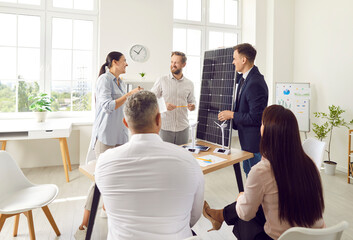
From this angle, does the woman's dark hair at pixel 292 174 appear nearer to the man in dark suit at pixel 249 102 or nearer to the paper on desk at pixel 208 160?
the paper on desk at pixel 208 160

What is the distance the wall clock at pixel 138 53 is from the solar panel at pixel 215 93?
82.3 inches

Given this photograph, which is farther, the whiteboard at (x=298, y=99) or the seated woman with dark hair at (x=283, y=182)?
the whiteboard at (x=298, y=99)

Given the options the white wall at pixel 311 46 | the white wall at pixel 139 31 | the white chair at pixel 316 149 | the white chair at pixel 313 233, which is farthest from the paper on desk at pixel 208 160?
the white wall at pixel 311 46

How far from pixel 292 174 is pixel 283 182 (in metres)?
0.06

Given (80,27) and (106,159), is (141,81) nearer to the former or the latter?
(80,27)

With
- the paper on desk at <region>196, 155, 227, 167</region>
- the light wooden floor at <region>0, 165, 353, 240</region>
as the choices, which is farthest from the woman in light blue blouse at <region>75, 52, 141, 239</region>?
the paper on desk at <region>196, 155, 227, 167</region>

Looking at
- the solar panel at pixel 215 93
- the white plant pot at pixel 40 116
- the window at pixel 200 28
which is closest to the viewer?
the solar panel at pixel 215 93

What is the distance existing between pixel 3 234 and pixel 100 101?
56.1 inches

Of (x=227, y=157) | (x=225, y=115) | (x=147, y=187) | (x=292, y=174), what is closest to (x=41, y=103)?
(x=225, y=115)

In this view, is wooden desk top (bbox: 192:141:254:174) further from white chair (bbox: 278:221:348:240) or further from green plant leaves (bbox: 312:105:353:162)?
green plant leaves (bbox: 312:105:353:162)

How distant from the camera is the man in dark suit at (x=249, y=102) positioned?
2182mm

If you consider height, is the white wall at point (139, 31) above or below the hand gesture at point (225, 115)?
above

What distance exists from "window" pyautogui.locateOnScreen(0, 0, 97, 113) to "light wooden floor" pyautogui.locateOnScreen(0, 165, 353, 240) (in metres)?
1.24

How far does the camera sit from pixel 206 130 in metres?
2.55
